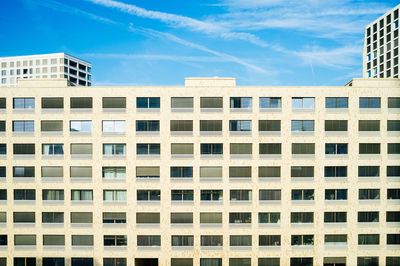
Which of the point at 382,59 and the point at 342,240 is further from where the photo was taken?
the point at 382,59

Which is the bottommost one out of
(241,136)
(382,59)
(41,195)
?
(41,195)

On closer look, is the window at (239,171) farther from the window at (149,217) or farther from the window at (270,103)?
the window at (149,217)

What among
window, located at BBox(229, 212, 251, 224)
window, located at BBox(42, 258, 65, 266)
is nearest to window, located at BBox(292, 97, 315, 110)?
window, located at BBox(229, 212, 251, 224)

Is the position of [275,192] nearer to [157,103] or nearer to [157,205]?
[157,205]

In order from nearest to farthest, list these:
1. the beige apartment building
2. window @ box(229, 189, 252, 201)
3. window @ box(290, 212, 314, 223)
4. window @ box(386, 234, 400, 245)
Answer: the beige apartment building < window @ box(229, 189, 252, 201) < window @ box(290, 212, 314, 223) < window @ box(386, 234, 400, 245)

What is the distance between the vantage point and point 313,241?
43562 mm

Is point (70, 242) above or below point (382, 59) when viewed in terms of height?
below

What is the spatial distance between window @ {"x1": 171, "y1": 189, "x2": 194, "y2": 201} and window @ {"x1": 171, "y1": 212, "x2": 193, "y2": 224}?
199 cm

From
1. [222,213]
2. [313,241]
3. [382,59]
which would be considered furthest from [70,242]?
[382,59]

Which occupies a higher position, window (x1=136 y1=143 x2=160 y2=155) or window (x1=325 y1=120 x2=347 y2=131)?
window (x1=325 y1=120 x2=347 y2=131)

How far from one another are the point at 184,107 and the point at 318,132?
19226mm

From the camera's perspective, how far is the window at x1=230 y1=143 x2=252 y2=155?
142 ft

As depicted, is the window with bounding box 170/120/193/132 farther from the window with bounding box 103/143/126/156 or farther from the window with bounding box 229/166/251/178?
the window with bounding box 229/166/251/178

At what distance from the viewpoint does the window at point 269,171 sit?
43219mm
